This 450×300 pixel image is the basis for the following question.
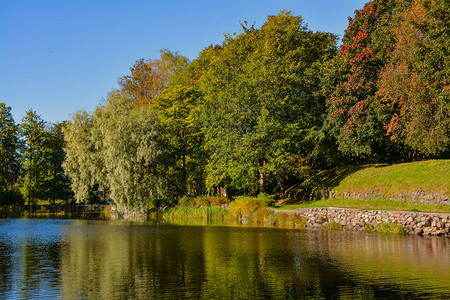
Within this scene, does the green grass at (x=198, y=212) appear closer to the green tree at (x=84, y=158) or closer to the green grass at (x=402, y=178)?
the green tree at (x=84, y=158)

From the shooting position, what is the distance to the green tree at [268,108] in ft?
134

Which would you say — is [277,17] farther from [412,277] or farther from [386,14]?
[412,277]

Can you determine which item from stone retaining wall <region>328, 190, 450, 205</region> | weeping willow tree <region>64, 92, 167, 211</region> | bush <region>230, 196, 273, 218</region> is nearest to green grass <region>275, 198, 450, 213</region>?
stone retaining wall <region>328, 190, 450, 205</region>

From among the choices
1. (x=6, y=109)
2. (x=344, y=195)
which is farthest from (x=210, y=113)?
(x=6, y=109)

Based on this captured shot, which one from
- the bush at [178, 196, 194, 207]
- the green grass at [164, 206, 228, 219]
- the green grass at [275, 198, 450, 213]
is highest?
the bush at [178, 196, 194, 207]

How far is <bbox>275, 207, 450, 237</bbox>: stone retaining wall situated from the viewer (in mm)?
24681

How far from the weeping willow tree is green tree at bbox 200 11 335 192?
6.19 metres

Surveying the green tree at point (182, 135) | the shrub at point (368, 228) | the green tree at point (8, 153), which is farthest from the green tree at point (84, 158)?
the shrub at point (368, 228)

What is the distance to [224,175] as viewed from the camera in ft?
140

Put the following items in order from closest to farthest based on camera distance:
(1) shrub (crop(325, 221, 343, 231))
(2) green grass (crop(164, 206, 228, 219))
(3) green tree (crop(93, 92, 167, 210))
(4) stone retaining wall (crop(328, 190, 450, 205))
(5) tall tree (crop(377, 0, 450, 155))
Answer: (5) tall tree (crop(377, 0, 450, 155))
(4) stone retaining wall (crop(328, 190, 450, 205))
(1) shrub (crop(325, 221, 343, 231))
(2) green grass (crop(164, 206, 228, 219))
(3) green tree (crop(93, 92, 167, 210))

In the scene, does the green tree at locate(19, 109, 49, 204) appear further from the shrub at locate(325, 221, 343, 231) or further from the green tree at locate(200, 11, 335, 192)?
the shrub at locate(325, 221, 343, 231)

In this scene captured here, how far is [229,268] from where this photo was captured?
619 inches

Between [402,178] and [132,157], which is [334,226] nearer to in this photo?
[402,178]

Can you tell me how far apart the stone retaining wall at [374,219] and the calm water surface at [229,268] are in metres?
1.59
